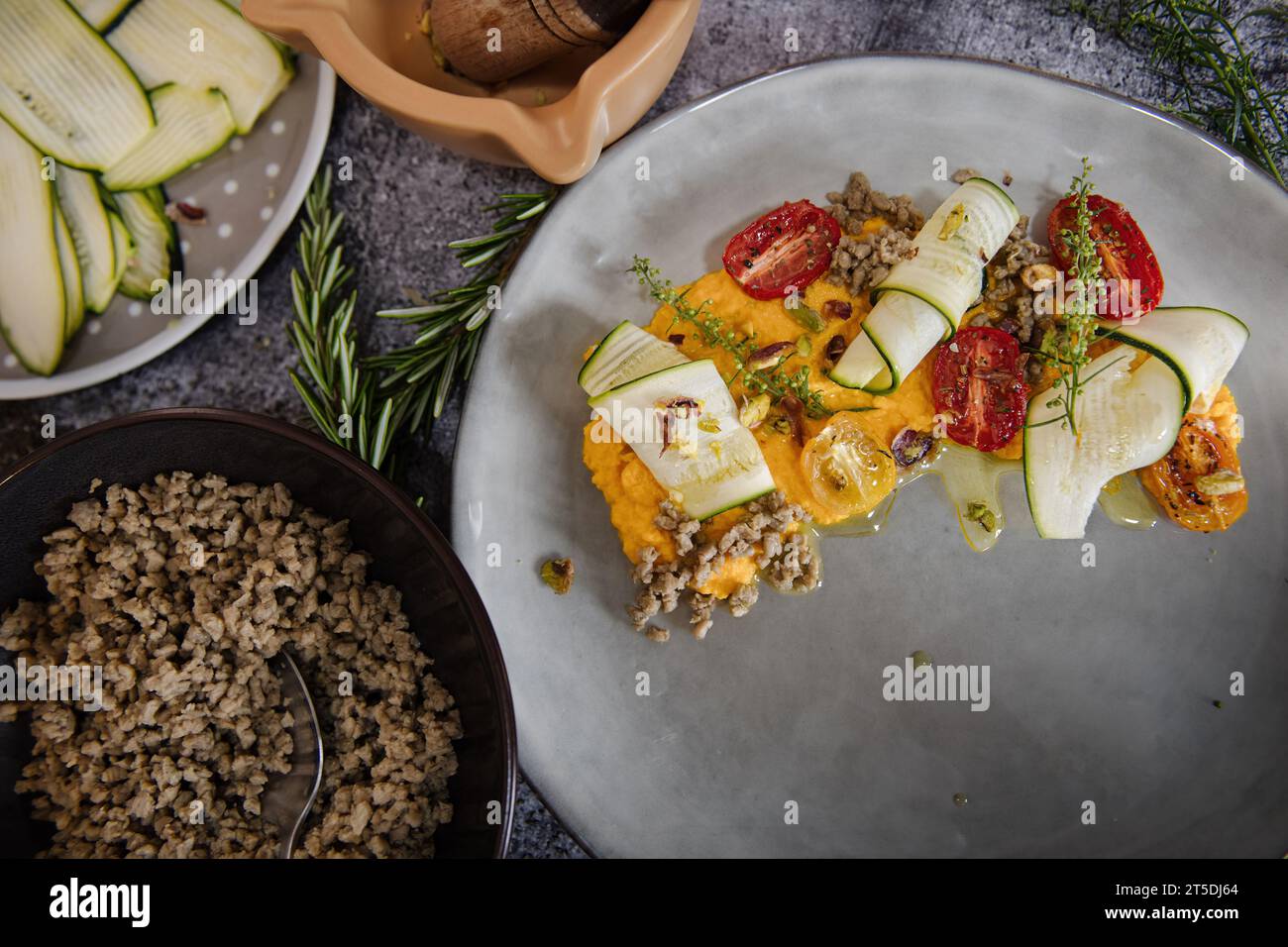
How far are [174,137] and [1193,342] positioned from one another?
1.60m

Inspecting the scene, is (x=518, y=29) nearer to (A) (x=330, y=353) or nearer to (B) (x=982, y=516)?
(A) (x=330, y=353)

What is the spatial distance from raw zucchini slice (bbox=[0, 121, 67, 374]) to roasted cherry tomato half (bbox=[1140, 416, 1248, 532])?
173cm

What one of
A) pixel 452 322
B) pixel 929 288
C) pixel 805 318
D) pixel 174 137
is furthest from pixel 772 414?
Answer: pixel 174 137

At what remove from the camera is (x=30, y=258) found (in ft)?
4.51

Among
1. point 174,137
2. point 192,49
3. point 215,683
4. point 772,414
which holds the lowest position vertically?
point 215,683

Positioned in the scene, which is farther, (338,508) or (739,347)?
(739,347)

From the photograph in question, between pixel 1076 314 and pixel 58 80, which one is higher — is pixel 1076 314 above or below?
below

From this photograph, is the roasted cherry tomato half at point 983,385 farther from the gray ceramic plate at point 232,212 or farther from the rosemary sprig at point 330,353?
the gray ceramic plate at point 232,212

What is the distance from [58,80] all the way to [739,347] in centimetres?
115

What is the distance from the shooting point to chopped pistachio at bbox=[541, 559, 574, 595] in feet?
4.29

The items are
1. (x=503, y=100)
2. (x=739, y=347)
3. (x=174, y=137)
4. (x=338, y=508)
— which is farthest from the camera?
(x=174, y=137)

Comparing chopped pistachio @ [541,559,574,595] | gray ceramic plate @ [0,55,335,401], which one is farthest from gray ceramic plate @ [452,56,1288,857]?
gray ceramic plate @ [0,55,335,401]

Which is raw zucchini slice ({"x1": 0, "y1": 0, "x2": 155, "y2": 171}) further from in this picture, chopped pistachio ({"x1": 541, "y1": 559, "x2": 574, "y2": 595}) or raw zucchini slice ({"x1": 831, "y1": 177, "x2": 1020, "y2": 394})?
raw zucchini slice ({"x1": 831, "y1": 177, "x2": 1020, "y2": 394})

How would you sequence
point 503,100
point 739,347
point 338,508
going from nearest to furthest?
point 503,100 < point 338,508 < point 739,347
